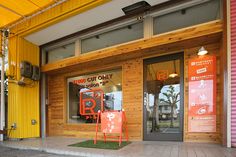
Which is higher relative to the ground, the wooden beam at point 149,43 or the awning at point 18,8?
the awning at point 18,8

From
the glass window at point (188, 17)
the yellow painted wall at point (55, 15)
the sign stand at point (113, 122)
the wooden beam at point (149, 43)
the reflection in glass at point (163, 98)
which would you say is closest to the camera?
the wooden beam at point (149, 43)

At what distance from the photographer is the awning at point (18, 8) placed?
4.85 m

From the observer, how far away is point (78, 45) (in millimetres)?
5961

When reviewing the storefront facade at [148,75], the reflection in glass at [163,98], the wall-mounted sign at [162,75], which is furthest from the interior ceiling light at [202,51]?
the wall-mounted sign at [162,75]

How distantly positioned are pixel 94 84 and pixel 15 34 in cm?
321

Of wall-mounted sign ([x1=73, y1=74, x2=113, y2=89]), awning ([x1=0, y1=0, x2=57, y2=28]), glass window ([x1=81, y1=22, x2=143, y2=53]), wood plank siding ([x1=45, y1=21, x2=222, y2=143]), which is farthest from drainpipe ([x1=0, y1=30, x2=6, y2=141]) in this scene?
glass window ([x1=81, y1=22, x2=143, y2=53])

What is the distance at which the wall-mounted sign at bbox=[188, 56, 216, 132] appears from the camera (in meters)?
4.07

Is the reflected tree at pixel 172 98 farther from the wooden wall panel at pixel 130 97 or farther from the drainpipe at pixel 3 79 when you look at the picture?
the drainpipe at pixel 3 79

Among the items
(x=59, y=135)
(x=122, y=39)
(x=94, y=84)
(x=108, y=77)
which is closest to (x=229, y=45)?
(x=122, y=39)

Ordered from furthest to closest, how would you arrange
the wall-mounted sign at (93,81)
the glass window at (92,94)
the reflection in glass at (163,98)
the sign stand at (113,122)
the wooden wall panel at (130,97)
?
the wall-mounted sign at (93,81)
the glass window at (92,94)
the reflection in glass at (163,98)
the sign stand at (113,122)
the wooden wall panel at (130,97)

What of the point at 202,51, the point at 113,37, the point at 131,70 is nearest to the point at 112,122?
the point at 131,70

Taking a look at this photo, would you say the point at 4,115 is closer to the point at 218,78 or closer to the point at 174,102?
the point at 174,102

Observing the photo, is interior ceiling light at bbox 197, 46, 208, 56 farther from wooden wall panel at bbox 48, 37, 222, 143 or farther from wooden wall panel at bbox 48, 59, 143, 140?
wooden wall panel at bbox 48, 59, 143, 140

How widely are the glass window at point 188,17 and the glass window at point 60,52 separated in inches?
121
